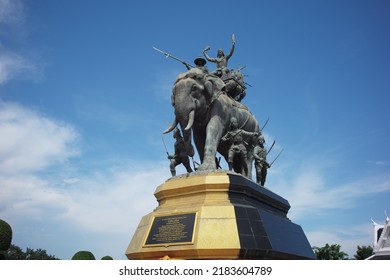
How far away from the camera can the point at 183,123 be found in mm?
11570

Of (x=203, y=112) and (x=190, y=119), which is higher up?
(x=203, y=112)

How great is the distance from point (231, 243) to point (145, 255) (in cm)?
230

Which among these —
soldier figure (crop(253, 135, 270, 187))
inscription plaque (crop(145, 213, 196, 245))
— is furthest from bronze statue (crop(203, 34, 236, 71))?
inscription plaque (crop(145, 213, 196, 245))

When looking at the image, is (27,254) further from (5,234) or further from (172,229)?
(172,229)

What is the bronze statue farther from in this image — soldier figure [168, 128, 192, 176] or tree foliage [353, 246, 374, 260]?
tree foliage [353, 246, 374, 260]

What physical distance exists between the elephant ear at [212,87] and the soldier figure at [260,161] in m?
3.22

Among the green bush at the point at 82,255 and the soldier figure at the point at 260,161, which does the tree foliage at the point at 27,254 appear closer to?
the green bush at the point at 82,255

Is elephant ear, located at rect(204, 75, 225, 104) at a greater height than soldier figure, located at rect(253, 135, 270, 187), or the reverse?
elephant ear, located at rect(204, 75, 225, 104)

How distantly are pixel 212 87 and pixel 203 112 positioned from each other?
861mm

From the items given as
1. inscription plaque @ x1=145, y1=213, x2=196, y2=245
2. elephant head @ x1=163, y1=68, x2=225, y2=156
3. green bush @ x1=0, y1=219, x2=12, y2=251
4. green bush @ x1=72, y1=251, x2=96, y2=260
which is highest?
elephant head @ x1=163, y1=68, x2=225, y2=156

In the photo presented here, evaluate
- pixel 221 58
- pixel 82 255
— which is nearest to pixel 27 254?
pixel 82 255

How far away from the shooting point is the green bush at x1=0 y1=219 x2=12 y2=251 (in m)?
17.5

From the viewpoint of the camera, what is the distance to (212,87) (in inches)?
482

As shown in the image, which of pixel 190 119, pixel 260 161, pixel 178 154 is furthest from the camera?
pixel 260 161
